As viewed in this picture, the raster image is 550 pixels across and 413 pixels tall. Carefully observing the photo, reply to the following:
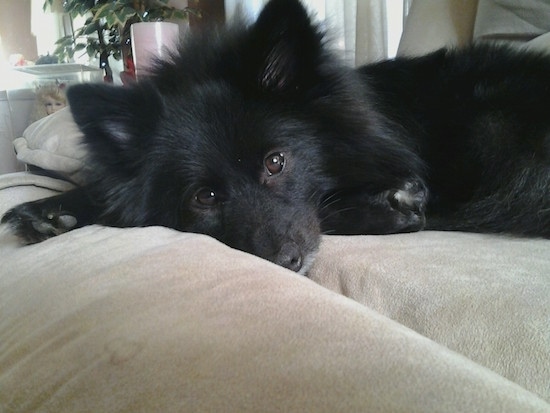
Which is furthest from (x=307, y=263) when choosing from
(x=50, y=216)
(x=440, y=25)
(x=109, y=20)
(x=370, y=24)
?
(x=109, y=20)

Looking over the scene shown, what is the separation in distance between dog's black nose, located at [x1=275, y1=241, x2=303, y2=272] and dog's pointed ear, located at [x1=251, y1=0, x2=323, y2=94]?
558 millimetres

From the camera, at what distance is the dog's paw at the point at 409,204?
55.5 inches

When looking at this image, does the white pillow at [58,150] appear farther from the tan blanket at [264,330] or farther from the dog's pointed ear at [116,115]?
the tan blanket at [264,330]

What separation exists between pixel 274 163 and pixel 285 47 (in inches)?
14.8

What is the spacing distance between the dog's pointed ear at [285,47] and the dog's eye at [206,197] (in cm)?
38

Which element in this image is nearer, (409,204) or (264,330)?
(264,330)

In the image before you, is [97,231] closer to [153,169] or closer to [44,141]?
[153,169]

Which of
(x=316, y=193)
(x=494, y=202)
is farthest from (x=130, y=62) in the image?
(x=494, y=202)

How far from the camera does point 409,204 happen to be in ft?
4.90

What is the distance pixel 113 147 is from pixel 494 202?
123cm

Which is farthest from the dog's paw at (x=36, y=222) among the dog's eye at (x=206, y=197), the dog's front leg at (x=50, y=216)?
the dog's eye at (x=206, y=197)

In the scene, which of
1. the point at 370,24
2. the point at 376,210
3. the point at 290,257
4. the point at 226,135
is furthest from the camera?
the point at 370,24

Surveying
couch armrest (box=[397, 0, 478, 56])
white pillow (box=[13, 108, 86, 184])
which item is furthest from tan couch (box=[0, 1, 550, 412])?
couch armrest (box=[397, 0, 478, 56])

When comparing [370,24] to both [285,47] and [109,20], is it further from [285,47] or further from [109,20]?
[109,20]
